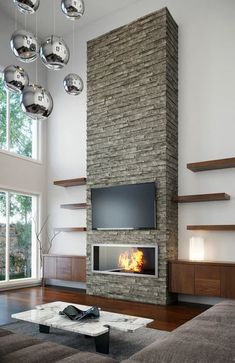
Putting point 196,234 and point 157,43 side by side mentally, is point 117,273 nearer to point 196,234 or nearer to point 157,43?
point 196,234

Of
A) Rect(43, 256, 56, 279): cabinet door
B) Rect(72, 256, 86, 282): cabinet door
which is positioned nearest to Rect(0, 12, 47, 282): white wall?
Rect(43, 256, 56, 279): cabinet door

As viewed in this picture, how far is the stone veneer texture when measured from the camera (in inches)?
227

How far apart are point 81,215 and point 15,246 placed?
4.83 feet

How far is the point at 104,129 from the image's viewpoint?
21.4 ft

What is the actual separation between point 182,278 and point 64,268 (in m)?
2.50

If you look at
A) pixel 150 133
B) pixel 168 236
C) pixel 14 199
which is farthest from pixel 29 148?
pixel 168 236

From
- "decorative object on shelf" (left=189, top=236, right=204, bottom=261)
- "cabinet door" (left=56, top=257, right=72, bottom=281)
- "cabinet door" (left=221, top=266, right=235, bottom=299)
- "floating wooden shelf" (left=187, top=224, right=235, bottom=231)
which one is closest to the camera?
"cabinet door" (left=221, top=266, right=235, bottom=299)

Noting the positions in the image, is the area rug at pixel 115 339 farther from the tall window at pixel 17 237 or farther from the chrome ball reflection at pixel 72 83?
the tall window at pixel 17 237

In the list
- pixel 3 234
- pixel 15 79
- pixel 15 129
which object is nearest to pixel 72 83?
pixel 15 79

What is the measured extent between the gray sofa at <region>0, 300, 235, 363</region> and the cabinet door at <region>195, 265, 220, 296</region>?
8.61 feet

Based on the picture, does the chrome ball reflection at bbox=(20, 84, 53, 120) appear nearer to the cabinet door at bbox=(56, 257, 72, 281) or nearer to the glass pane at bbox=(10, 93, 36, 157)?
the cabinet door at bbox=(56, 257, 72, 281)

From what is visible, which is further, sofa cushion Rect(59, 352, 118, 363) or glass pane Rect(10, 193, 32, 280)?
glass pane Rect(10, 193, 32, 280)

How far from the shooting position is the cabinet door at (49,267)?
7.09 metres

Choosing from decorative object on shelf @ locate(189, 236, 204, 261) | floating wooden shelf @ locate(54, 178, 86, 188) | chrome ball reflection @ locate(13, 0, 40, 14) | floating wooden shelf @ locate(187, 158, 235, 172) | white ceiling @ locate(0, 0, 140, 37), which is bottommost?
decorative object on shelf @ locate(189, 236, 204, 261)
